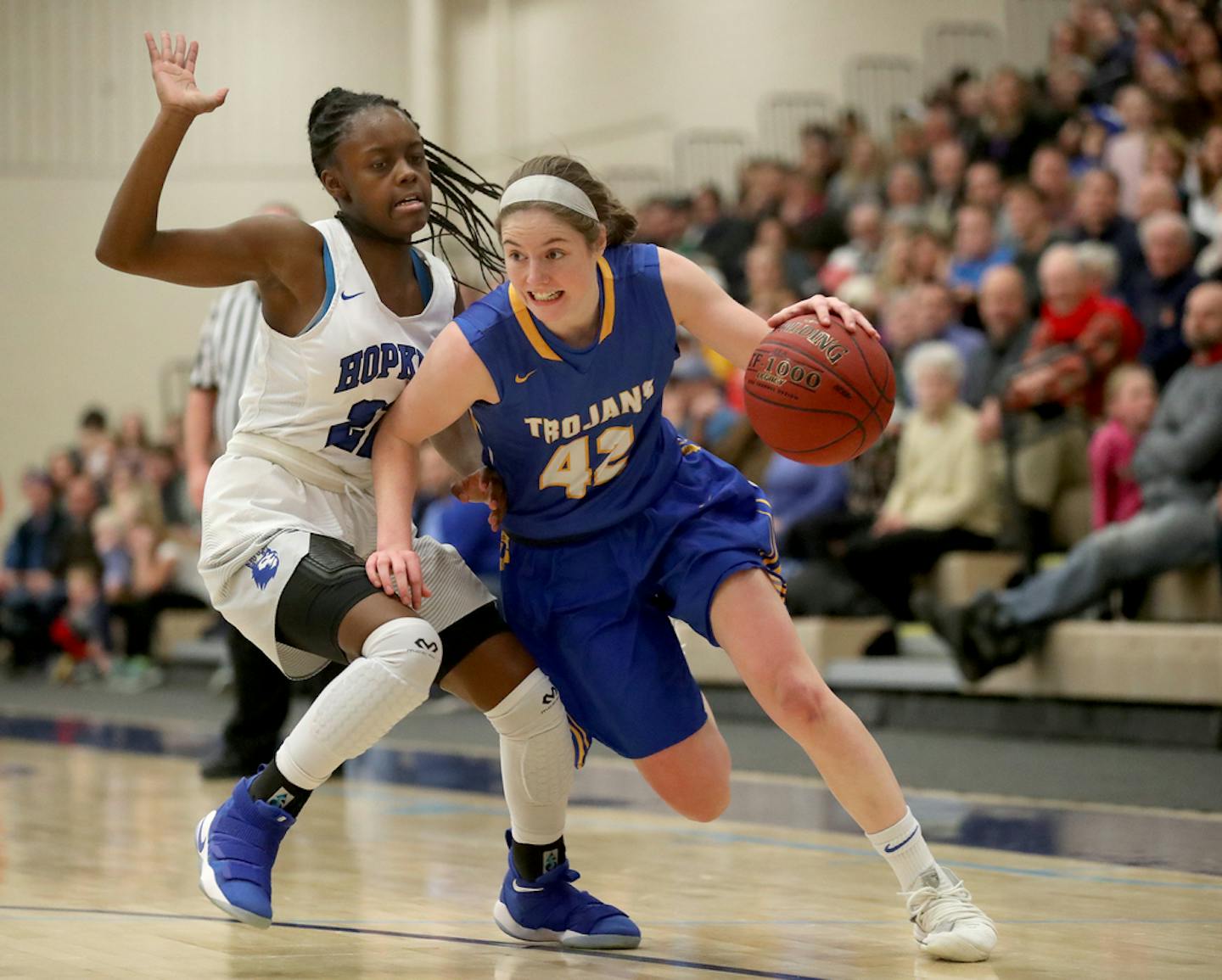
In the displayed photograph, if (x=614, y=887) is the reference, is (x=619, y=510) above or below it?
above

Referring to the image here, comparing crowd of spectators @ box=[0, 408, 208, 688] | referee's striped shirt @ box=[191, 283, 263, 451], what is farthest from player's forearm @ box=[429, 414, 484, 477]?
crowd of spectators @ box=[0, 408, 208, 688]

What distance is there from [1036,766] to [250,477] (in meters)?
3.49

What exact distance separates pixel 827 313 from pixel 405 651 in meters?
1.00

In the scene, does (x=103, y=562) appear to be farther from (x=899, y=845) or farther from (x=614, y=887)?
(x=899, y=845)

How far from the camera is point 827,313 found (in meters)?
3.19

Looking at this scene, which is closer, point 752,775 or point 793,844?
point 793,844

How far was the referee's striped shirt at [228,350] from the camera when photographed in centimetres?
543

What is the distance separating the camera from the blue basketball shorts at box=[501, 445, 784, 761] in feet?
10.6

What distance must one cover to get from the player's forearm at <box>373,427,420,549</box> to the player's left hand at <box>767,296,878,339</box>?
2.42 ft

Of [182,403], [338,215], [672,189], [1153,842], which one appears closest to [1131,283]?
[1153,842]

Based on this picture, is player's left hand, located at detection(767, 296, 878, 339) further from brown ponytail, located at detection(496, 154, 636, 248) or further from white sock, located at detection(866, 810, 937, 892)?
white sock, located at detection(866, 810, 937, 892)

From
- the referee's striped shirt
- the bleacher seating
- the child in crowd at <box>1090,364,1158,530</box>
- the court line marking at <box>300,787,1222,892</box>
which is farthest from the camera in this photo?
the child in crowd at <box>1090,364,1158,530</box>

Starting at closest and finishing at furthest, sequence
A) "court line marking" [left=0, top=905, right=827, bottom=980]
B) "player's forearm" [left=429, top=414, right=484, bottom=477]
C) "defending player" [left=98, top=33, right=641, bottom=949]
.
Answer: "court line marking" [left=0, top=905, right=827, bottom=980]
"defending player" [left=98, top=33, right=641, bottom=949]
"player's forearm" [left=429, top=414, right=484, bottom=477]

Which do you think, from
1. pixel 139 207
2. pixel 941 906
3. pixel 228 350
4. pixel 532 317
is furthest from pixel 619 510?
pixel 228 350
